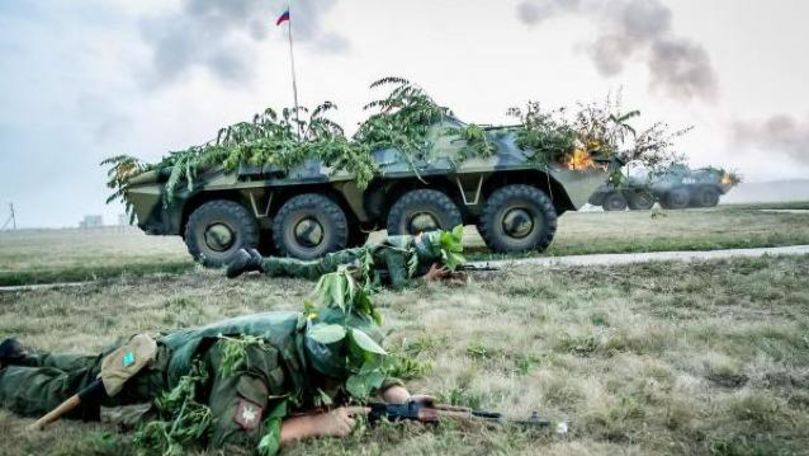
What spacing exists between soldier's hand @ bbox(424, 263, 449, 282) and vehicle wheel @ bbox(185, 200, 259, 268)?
3.86 m

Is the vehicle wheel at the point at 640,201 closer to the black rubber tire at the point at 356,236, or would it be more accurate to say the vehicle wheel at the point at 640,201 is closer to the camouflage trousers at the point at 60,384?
the black rubber tire at the point at 356,236

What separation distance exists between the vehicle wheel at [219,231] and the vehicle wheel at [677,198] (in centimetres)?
2231

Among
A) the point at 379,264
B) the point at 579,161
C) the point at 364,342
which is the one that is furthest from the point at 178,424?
the point at 579,161

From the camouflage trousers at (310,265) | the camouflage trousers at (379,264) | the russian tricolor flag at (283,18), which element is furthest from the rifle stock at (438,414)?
the russian tricolor flag at (283,18)

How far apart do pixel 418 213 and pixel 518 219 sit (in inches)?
57.7

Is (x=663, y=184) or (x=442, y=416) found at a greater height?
(x=663, y=184)

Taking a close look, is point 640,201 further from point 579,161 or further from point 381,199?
point 381,199

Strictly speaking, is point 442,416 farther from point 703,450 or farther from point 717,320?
point 717,320

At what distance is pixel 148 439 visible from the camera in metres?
2.73

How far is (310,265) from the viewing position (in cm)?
715

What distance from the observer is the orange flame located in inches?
360

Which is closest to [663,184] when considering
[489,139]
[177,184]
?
[489,139]

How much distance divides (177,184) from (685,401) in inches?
322

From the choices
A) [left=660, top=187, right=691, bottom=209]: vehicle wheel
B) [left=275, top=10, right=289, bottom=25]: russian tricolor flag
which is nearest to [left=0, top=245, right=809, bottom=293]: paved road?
[left=275, top=10, right=289, bottom=25]: russian tricolor flag
